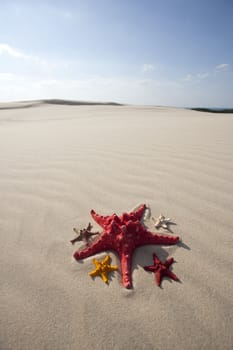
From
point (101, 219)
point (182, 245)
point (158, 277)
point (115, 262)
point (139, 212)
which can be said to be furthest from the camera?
point (139, 212)

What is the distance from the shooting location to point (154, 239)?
61.2 inches

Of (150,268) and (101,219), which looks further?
(101,219)

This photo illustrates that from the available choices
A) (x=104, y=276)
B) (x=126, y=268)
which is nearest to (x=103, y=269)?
(x=104, y=276)

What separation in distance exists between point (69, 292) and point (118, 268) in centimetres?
34

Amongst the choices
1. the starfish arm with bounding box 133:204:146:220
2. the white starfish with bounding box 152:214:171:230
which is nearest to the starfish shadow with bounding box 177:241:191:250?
the white starfish with bounding box 152:214:171:230

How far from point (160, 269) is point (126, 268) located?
216 mm

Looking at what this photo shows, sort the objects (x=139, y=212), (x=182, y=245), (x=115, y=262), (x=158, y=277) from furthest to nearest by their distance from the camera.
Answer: (x=139, y=212)
(x=182, y=245)
(x=115, y=262)
(x=158, y=277)

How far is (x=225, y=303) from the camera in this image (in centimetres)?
120

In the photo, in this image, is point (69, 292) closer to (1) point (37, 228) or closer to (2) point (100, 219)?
(2) point (100, 219)

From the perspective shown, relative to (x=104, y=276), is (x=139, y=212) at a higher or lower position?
higher

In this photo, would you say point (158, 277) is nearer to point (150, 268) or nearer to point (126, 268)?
point (150, 268)

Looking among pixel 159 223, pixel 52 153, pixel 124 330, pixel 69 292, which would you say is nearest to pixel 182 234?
pixel 159 223

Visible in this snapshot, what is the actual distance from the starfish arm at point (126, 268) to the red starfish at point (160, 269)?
0.12m

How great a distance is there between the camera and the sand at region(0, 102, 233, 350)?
112 cm
